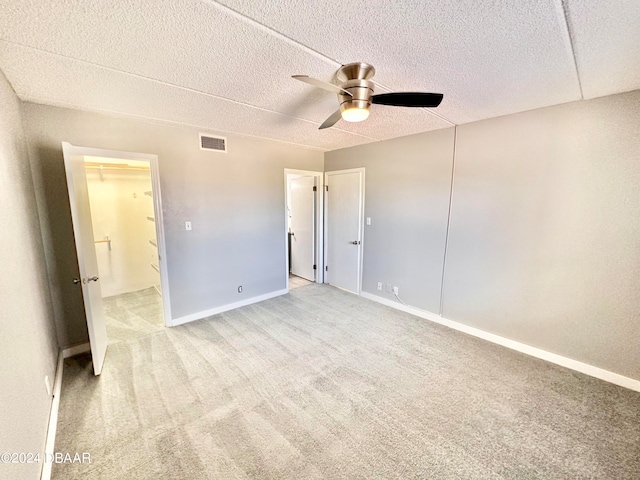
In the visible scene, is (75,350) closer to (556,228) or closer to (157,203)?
(157,203)

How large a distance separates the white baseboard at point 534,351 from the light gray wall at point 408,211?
125mm

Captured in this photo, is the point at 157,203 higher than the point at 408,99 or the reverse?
the reverse

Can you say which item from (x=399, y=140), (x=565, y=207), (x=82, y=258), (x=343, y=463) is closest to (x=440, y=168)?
(x=399, y=140)

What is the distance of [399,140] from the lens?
138 inches

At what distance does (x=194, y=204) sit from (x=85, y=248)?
119cm

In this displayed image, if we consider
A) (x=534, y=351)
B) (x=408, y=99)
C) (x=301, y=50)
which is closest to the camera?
(x=301, y=50)

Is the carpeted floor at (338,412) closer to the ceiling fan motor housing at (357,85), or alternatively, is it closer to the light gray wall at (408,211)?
the light gray wall at (408,211)

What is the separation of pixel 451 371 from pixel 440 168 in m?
2.24

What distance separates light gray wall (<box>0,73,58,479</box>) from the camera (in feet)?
3.91

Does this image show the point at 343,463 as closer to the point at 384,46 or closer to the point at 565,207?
the point at 384,46

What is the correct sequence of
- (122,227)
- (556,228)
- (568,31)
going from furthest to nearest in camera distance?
(122,227) < (556,228) < (568,31)

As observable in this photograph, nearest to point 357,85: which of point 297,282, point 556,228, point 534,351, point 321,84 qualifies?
point 321,84

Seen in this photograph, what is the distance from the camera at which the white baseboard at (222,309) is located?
3235 millimetres

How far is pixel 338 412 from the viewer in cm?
190
